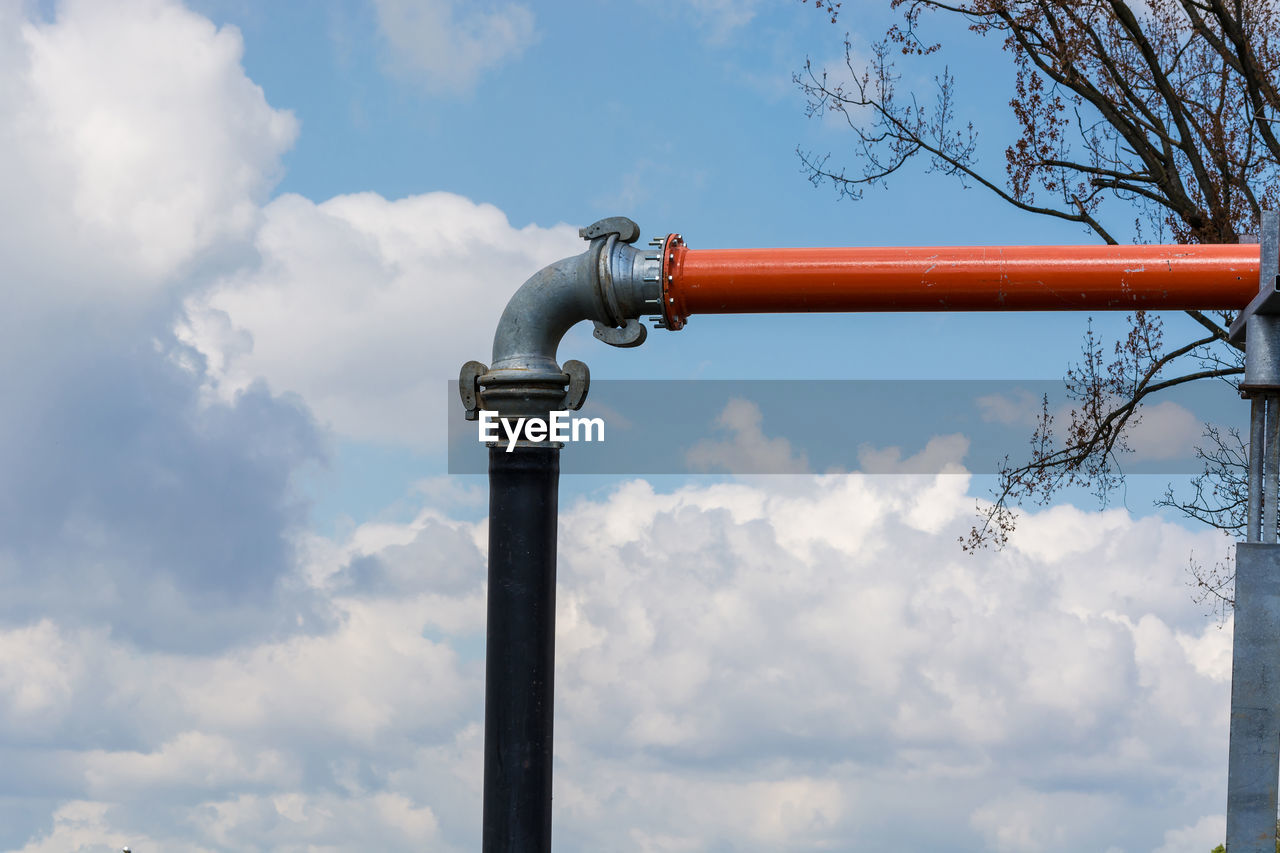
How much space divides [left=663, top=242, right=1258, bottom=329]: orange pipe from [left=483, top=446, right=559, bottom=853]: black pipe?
1193 mm

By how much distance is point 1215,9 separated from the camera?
980cm

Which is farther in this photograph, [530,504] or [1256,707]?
[530,504]

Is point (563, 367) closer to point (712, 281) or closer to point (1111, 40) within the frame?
point (712, 281)

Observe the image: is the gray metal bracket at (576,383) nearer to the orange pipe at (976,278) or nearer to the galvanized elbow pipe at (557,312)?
the galvanized elbow pipe at (557,312)

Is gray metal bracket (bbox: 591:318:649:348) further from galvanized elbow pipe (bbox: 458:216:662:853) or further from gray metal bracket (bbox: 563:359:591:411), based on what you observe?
gray metal bracket (bbox: 563:359:591:411)

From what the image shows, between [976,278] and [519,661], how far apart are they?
2.91 metres

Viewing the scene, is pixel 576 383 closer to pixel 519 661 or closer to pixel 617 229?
pixel 617 229

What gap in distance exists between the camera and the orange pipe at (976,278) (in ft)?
19.7

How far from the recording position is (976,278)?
19.9 ft

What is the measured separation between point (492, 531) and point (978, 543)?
18.1 ft

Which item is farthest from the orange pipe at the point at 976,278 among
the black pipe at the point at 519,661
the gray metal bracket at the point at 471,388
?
the black pipe at the point at 519,661

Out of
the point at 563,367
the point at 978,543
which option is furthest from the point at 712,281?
the point at 978,543

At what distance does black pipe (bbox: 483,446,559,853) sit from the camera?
19.8ft

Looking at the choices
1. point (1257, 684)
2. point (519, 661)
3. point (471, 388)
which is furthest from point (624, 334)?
point (1257, 684)
